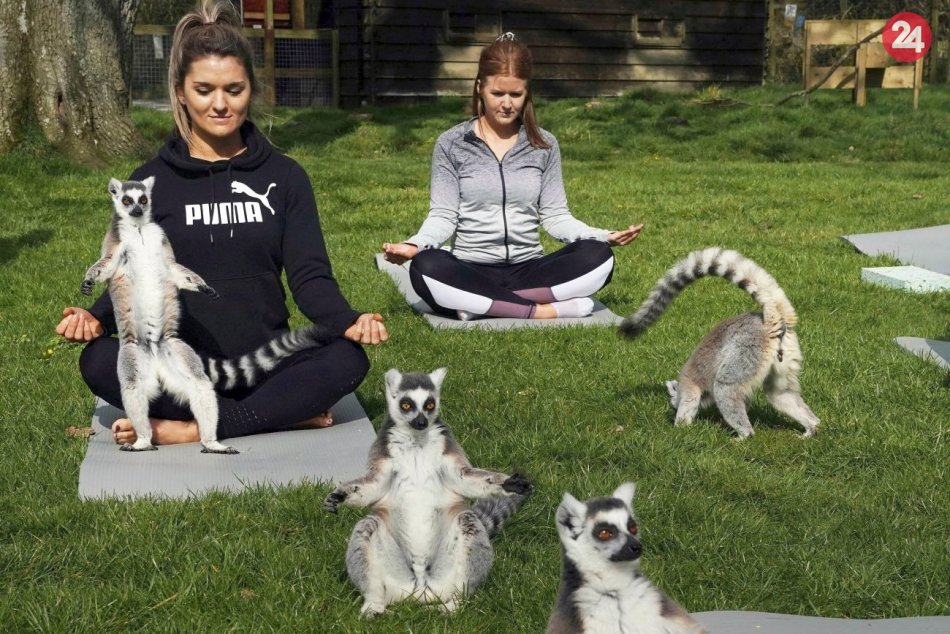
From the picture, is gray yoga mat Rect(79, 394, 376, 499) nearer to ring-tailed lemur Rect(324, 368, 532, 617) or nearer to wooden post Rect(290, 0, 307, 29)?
ring-tailed lemur Rect(324, 368, 532, 617)

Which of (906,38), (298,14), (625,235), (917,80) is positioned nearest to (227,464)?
(625,235)

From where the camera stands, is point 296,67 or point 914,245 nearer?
point 914,245

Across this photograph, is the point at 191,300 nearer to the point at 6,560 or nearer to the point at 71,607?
the point at 6,560

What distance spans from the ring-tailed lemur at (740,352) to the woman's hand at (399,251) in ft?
5.93

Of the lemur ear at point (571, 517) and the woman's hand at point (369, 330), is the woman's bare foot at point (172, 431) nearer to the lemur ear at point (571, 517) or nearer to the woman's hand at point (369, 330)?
the woman's hand at point (369, 330)

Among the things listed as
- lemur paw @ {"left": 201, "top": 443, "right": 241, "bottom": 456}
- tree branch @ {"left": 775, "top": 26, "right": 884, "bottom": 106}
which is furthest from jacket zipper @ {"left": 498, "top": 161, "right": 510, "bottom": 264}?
tree branch @ {"left": 775, "top": 26, "right": 884, "bottom": 106}

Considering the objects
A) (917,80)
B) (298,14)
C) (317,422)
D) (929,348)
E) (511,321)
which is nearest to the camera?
(317,422)

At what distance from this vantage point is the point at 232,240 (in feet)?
17.7

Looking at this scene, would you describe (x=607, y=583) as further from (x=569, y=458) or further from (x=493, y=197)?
(x=493, y=197)

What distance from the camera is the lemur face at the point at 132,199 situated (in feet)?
15.7

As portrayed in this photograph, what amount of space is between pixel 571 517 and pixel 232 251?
3005 millimetres

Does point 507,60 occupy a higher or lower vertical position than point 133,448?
higher

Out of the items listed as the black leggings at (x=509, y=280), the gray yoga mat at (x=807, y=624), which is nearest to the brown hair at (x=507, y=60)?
the black leggings at (x=509, y=280)

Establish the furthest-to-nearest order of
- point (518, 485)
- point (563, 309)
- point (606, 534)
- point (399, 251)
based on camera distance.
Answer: point (563, 309), point (399, 251), point (518, 485), point (606, 534)
